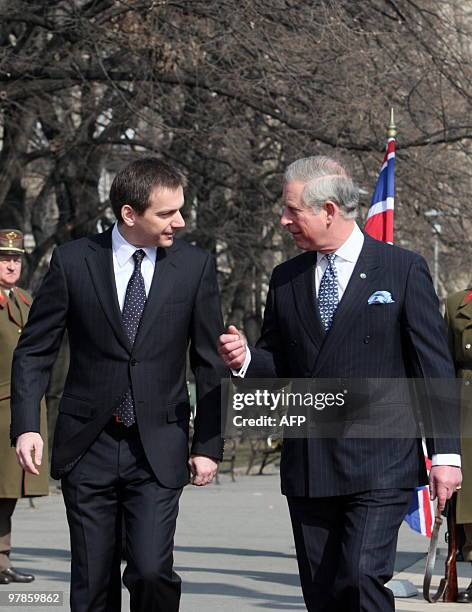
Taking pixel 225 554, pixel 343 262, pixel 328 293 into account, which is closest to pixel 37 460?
pixel 328 293

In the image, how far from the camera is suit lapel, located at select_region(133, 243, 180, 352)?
5758mm

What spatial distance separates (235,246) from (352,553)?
15.2 meters

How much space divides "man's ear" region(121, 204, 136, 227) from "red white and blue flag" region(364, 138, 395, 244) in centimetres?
445

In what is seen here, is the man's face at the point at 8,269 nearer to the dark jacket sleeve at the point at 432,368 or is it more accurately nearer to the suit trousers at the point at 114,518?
the suit trousers at the point at 114,518

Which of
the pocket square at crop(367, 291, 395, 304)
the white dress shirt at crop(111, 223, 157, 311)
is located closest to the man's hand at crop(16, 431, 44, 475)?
the white dress shirt at crop(111, 223, 157, 311)

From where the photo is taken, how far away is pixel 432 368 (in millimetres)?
5496

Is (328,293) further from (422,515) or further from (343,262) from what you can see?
(422,515)

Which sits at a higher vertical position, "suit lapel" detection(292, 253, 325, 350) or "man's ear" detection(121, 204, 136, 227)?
"man's ear" detection(121, 204, 136, 227)

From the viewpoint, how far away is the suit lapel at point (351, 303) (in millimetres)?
5617

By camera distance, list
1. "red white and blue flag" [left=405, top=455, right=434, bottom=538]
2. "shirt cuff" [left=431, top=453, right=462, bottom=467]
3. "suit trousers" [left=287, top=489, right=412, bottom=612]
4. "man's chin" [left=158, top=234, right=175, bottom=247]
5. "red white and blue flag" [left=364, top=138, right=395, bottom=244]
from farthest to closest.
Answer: "red white and blue flag" [left=364, top=138, right=395, bottom=244] < "red white and blue flag" [left=405, top=455, right=434, bottom=538] < "man's chin" [left=158, top=234, right=175, bottom=247] < "shirt cuff" [left=431, top=453, right=462, bottom=467] < "suit trousers" [left=287, top=489, right=412, bottom=612]

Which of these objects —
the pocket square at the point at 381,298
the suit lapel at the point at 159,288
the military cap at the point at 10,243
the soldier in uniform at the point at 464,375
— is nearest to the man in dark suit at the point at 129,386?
the suit lapel at the point at 159,288

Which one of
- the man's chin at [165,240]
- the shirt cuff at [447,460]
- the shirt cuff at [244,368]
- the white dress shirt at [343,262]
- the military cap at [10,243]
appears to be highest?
the military cap at [10,243]

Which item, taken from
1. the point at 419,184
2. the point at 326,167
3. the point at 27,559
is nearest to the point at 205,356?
the point at 326,167

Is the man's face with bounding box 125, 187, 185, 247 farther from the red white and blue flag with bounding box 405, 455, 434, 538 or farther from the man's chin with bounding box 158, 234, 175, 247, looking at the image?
the red white and blue flag with bounding box 405, 455, 434, 538
